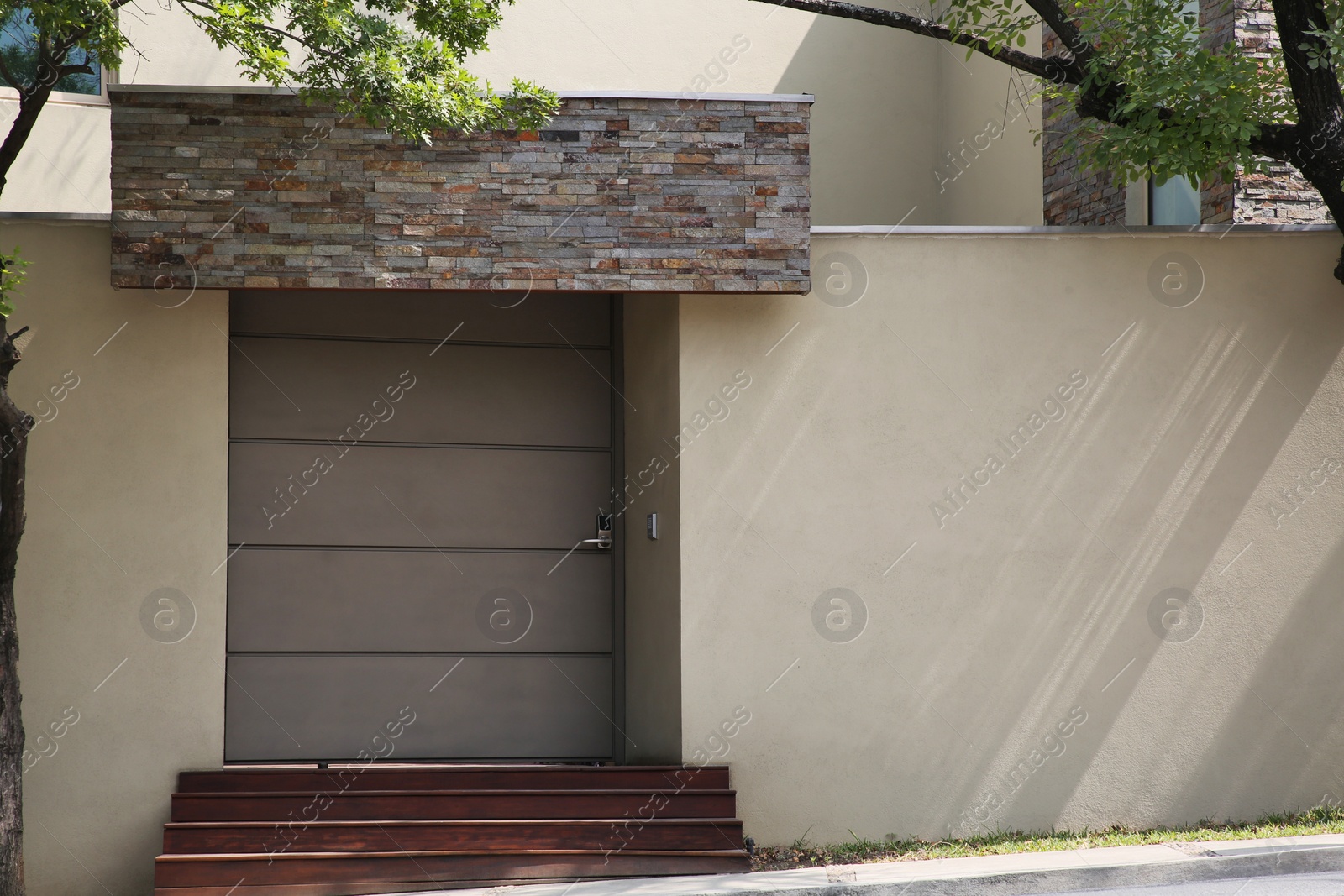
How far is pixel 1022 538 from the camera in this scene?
239 inches

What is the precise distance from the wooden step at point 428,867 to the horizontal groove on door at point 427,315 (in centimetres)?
311

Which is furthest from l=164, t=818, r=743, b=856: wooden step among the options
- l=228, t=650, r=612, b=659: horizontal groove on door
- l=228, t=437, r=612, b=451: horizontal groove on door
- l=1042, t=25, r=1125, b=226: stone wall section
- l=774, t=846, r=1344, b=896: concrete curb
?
l=1042, t=25, r=1125, b=226: stone wall section

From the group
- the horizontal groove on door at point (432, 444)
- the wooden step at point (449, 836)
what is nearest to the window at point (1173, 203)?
the horizontal groove on door at point (432, 444)

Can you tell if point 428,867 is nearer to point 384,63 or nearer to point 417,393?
point 417,393

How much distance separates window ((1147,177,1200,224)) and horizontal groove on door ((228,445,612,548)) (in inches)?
158

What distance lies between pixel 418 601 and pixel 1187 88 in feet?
16.9

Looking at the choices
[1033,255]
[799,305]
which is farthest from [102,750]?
[1033,255]

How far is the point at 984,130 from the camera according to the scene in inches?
346

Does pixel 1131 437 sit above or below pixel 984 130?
below

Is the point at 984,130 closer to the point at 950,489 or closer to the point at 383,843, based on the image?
the point at 950,489

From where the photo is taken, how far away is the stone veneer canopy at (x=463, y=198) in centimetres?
557

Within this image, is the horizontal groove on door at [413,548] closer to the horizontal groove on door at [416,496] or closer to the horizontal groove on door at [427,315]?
Result: the horizontal groove on door at [416,496]

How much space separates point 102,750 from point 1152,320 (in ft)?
19.6

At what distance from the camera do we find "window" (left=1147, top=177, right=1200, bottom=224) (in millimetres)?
7145
